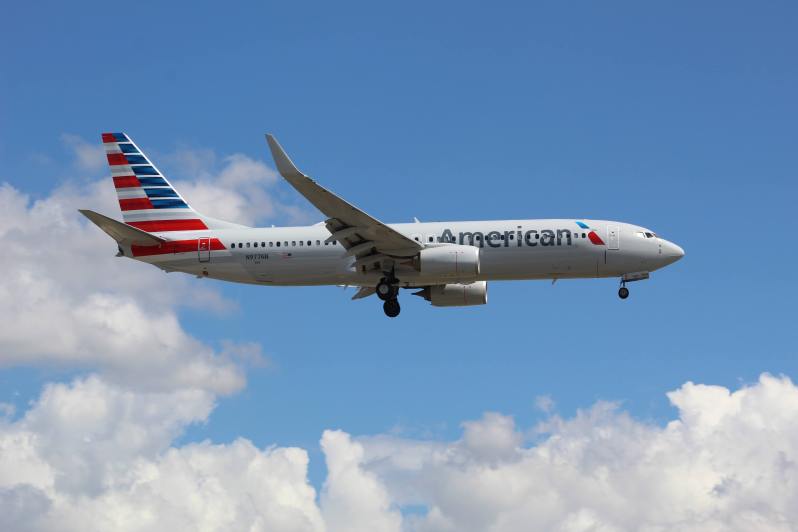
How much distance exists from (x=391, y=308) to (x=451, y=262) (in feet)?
16.9

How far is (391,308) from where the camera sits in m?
57.8

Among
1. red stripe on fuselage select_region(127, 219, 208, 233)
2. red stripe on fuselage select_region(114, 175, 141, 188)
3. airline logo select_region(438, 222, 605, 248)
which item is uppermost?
red stripe on fuselage select_region(114, 175, 141, 188)

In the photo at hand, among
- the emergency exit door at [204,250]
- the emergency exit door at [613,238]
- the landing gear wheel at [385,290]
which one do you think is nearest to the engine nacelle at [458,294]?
the landing gear wheel at [385,290]

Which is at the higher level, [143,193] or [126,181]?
[126,181]

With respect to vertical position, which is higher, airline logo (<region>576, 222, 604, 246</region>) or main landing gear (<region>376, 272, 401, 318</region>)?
airline logo (<region>576, 222, 604, 246</region>)

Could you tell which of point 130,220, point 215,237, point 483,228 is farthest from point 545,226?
point 130,220

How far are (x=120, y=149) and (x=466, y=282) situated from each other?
21.2 m

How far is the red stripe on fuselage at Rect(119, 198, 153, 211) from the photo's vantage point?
201 ft

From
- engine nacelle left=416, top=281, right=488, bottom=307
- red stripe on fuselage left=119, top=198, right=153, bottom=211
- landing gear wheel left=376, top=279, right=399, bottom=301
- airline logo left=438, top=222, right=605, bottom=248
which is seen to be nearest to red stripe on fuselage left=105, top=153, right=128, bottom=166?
red stripe on fuselage left=119, top=198, right=153, bottom=211

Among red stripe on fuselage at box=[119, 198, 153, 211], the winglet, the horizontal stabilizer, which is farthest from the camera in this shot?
red stripe on fuselage at box=[119, 198, 153, 211]

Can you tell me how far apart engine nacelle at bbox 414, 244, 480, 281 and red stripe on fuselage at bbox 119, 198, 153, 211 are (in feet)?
51.8

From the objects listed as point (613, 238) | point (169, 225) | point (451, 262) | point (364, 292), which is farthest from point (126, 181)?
point (613, 238)

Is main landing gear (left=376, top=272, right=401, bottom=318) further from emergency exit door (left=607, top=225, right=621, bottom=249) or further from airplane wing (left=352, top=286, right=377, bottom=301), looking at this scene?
emergency exit door (left=607, top=225, right=621, bottom=249)

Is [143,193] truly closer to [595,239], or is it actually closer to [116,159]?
[116,159]
